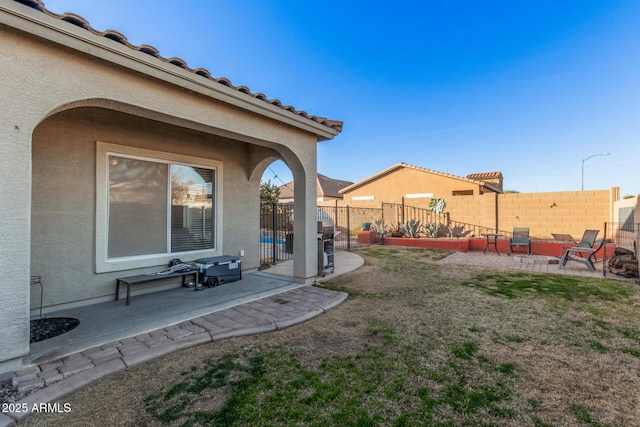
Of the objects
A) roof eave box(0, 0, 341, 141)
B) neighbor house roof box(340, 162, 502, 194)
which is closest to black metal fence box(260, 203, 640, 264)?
roof eave box(0, 0, 341, 141)

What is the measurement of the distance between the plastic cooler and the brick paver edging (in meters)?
1.59

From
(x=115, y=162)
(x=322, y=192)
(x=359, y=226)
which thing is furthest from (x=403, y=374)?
(x=322, y=192)

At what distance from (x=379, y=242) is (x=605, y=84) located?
536 inches

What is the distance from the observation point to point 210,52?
12.1 meters

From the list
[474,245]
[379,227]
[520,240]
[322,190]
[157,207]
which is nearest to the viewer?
[157,207]

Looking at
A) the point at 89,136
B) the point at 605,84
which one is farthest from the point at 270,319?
the point at 605,84

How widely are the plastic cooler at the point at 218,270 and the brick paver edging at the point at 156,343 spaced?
1.59m

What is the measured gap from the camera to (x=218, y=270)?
6.67 m

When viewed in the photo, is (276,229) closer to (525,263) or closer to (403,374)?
(403,374)

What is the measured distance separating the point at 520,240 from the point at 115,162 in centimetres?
1424

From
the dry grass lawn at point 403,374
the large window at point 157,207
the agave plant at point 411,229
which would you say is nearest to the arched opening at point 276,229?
the large window at point 157,207

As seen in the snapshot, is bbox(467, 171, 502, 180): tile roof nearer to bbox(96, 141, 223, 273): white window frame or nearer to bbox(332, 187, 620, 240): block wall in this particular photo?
bbox(332, 187, 620, 240): block wall

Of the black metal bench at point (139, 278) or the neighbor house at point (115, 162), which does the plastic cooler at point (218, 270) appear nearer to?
the black metal bench at point (139, 278)

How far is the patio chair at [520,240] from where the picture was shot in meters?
11.7
